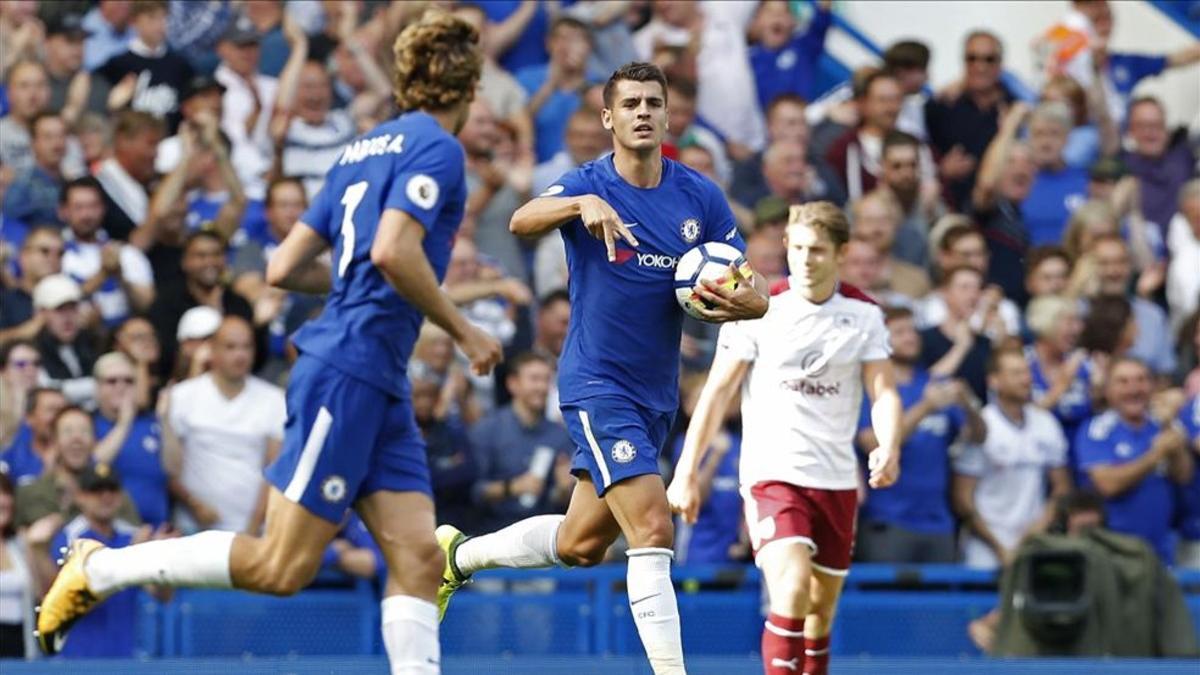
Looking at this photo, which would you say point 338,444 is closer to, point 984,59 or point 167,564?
point 167,564

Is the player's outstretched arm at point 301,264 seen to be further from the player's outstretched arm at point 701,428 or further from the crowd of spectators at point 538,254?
the crowd of spectators at point 538,254

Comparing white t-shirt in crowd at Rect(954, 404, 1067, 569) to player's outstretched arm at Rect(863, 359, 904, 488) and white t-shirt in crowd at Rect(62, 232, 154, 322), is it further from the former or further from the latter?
white t-shirt in crowd at Rect(62, 232, 154, 322)

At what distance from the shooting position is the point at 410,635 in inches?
297

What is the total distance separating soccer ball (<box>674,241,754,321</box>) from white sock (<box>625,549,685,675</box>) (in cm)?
92

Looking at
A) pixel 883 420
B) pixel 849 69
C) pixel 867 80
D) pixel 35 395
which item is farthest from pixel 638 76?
pixel 849 69

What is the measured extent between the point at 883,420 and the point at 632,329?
5.54 feet

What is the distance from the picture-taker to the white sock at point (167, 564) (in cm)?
775

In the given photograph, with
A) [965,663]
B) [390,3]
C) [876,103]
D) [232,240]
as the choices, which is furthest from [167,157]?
→ [965,663]

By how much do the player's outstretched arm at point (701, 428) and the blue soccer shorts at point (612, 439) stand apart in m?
0.82

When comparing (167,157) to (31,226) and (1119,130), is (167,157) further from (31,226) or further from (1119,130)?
(1119,130)

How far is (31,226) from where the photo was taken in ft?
45.7

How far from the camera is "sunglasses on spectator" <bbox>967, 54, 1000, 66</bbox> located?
16281 mm

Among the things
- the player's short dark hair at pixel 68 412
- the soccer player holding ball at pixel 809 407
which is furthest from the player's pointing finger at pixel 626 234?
the player's short dark hair at pixel 68 412

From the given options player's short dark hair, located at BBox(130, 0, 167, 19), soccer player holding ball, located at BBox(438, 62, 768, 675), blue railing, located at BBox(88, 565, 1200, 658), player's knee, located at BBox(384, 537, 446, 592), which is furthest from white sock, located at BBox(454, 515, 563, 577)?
player's short dark hair, located at BBox(130, 0, 167, 19)
